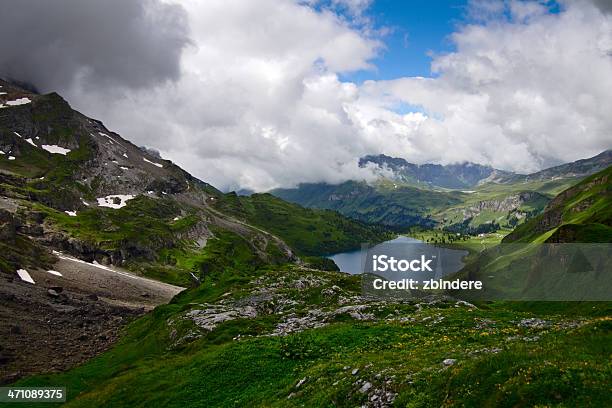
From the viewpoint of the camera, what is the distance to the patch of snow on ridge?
5832 inches

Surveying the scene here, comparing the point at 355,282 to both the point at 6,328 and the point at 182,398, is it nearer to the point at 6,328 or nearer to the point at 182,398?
the point at 182,398

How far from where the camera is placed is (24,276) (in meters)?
151

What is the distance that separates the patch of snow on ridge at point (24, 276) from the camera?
5832 inches

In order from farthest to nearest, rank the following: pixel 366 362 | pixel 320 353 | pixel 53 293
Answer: pixel 53 293 < pixel 320 353 < pixel 366 362

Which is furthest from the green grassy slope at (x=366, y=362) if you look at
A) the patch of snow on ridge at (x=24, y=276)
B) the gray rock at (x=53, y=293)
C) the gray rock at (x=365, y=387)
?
the patch of snow on ridge at (x=24, y=276)

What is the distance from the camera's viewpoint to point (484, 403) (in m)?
15.8

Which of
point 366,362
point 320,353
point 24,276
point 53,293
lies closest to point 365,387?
point 366,362

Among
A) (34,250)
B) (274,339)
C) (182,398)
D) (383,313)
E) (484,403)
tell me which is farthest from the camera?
(34,250)

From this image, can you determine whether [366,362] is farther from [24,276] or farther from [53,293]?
[24,276]

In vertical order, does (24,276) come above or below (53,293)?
above

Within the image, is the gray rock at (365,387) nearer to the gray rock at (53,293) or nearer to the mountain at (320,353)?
the mountain at (320,353)

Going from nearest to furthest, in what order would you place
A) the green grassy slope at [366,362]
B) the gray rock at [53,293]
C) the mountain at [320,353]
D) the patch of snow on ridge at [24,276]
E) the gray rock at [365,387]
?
the green grassy slope at [366,362], the mountain at [320,353], the gray rock at [365,387], the gray rock at [53,293], the patch of snow on ridge at [24,276]

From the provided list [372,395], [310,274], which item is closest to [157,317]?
[310,274]

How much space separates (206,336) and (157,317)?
124 feet
